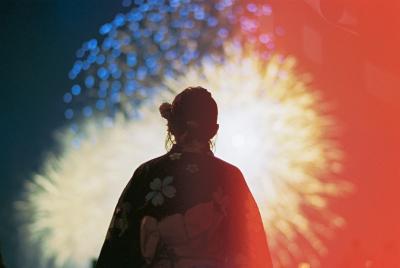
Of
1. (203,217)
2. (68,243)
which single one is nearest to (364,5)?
(68,243)

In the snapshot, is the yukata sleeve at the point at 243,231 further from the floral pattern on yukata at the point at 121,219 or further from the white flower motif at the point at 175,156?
the floral pattern on yukata at the point at 121,219

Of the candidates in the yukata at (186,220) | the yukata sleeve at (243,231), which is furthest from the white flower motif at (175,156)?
the yukata sleeve at (243,231)

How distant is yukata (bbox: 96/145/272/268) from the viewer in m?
3.13

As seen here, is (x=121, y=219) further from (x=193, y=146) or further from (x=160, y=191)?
(x=193, y=146)

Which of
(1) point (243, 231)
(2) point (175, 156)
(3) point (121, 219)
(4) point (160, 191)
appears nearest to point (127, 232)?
(3) point (121, 219)

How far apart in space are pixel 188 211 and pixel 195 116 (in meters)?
0.43

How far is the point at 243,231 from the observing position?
324 cm

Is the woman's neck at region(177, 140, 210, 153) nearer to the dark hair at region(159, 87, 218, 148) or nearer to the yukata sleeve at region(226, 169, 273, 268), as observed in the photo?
the dark hair at region(159, 87, 218, 148)

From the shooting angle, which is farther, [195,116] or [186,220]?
[195,116]

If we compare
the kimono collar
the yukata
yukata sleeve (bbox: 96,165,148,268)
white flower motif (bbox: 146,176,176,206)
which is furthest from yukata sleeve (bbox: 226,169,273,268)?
yukata sleeve (bbox: 96,165,148,268)

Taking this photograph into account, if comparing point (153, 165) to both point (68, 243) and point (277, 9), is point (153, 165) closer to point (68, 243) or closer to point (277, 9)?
point (277, 9)

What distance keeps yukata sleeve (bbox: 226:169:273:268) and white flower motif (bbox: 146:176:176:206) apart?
261mm

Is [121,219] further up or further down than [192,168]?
further down

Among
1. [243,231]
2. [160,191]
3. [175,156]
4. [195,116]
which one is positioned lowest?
[243,231]
